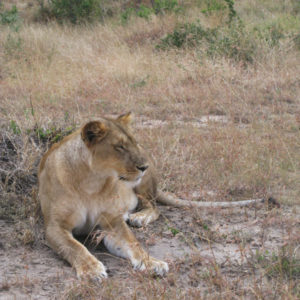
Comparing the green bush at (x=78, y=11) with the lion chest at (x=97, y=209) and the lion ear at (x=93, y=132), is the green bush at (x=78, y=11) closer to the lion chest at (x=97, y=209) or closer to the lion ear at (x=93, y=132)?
the lion chest at (x=97, y=209)

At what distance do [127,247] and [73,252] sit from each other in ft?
1.17

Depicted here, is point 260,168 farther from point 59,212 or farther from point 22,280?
point 22,280

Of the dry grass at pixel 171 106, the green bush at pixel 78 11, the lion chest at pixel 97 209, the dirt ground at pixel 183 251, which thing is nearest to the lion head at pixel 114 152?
the lion chest at pixel 97 209

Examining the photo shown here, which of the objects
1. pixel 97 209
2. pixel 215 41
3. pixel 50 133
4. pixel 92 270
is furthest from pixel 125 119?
pixel 215 41

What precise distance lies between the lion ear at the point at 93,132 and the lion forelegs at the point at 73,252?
1.98 feet

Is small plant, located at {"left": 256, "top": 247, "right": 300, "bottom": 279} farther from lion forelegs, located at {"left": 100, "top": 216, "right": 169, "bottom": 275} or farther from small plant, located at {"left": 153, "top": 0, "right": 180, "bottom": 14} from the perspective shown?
small plant, located at {"left": 153, "top": 0, "right": 180, "bottom": 14}

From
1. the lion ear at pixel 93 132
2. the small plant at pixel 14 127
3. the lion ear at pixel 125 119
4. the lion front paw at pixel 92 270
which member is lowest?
the lion front paw at pixel 92 270

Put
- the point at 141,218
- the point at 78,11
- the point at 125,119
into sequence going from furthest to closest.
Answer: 1. the point at 78,11
2. the point at 141,218
3. the point at 125,119

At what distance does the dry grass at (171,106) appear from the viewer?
4.03 m

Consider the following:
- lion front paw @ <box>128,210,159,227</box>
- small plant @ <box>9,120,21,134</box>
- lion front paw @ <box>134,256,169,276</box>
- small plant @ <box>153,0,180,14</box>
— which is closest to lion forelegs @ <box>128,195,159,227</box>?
lion front paw @ <box>128,210,159,227</box>

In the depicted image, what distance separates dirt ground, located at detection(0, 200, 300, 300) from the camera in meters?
2.96

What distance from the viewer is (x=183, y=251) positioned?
11.5 feet

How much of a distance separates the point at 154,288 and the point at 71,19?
1198cm

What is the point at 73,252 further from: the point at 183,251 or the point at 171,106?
the point at 171,106
